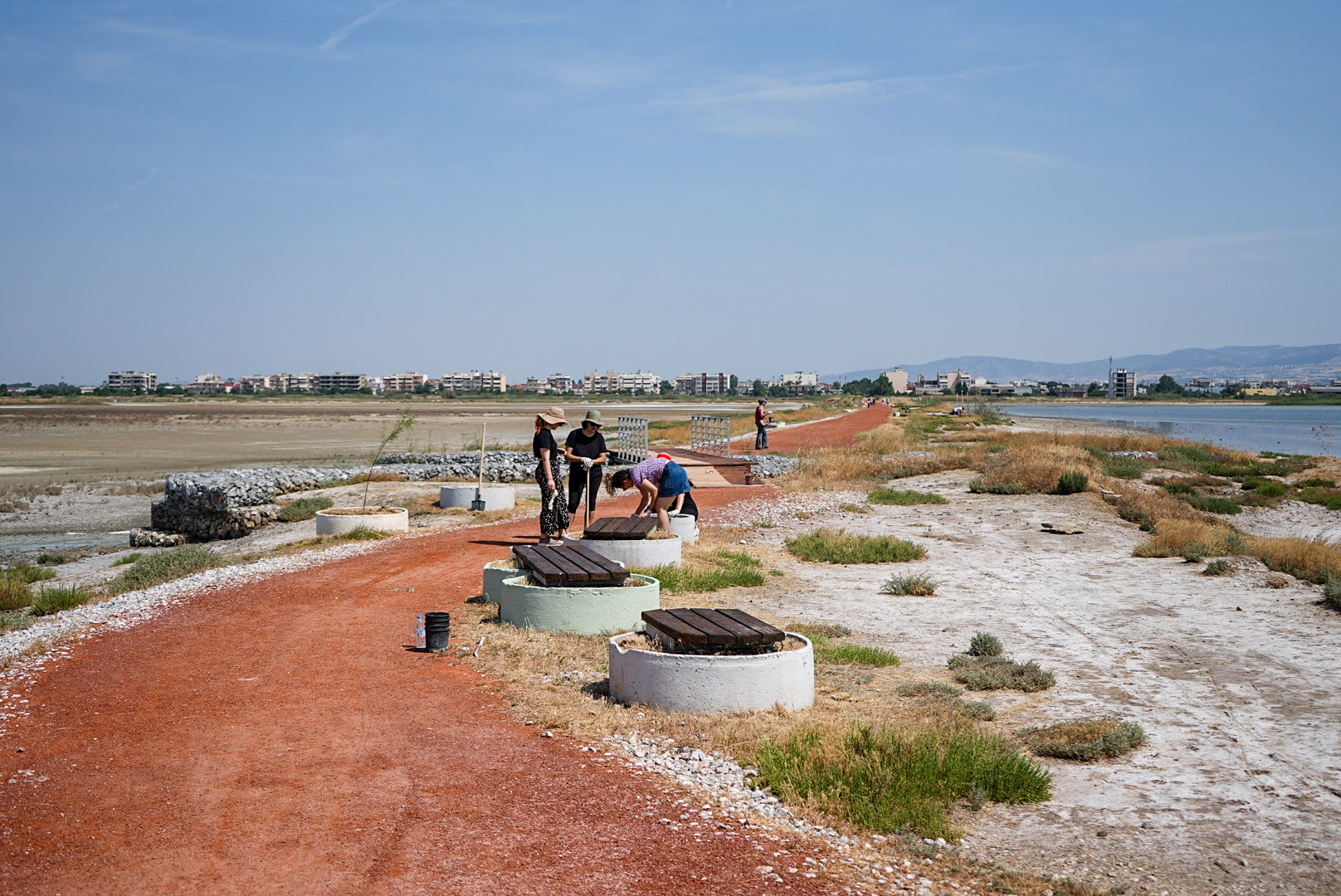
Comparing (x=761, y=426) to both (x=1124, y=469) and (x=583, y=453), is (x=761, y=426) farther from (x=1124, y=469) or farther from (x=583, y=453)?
(x=583, y=453)

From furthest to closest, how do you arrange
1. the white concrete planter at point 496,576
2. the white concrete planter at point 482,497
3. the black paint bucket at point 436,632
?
the white concrete planter at point 482,497 < the white concrete planter at point 496,576 < the black paint bucket at point 436,632

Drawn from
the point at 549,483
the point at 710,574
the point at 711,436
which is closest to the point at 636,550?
the point at 710,574

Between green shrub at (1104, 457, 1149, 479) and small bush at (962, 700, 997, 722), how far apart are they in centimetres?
2062

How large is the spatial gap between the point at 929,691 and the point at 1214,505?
17196 millimetres

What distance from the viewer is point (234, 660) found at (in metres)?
8.03

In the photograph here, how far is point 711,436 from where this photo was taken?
1139 inches

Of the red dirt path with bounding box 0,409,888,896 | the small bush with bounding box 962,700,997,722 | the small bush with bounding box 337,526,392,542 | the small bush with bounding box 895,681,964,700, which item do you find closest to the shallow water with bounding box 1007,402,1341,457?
the small bush with bounding box 337,526,392,542

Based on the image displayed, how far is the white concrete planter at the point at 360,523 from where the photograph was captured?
1609 cm

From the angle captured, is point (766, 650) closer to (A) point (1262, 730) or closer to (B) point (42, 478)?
(A) point (1262, 730)

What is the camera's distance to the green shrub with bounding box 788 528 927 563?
45.4 ft

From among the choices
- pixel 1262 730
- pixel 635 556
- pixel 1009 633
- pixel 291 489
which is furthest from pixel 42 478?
pixel 1262 730

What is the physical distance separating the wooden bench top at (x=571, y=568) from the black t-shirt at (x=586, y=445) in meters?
3.07

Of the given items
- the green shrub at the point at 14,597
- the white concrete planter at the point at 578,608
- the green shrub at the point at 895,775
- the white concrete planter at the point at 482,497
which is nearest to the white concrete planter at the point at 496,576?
the white concrete planter at the point at 578,608

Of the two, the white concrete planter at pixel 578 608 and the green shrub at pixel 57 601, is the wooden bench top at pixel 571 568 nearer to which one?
the white concrete planter at pixel 578 608
